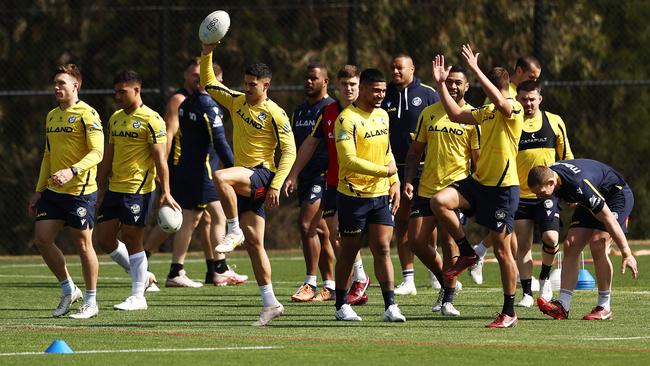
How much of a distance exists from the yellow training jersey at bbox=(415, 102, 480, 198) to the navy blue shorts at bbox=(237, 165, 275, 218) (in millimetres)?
1937

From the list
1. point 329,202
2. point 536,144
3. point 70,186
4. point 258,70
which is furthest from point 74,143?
point 536,144

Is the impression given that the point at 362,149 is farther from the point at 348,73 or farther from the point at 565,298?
the point at 565,298

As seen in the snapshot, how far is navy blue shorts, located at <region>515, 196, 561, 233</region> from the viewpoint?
1598cm

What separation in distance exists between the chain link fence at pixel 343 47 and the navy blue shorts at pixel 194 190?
8.41 metres

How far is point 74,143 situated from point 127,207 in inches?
36.8

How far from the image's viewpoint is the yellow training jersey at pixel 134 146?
15367mm

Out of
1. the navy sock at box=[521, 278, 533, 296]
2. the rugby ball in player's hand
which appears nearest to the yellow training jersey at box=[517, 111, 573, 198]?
the navy sock at box=[521, 278, 533, 296]

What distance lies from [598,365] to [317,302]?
5522mm

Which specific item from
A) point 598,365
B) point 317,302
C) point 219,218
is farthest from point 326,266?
point 598,365

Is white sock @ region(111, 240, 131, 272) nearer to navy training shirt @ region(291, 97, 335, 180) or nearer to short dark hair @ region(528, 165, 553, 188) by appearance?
navy training shirt @ region(291, 97, 335, 180)

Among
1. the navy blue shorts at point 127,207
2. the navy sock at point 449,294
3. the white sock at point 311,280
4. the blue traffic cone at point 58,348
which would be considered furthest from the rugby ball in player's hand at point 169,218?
the blue traffic cone at point 58,348

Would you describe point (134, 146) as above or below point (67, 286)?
above

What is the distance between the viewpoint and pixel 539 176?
13.2m

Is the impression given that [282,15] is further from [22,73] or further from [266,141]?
[266,141]
